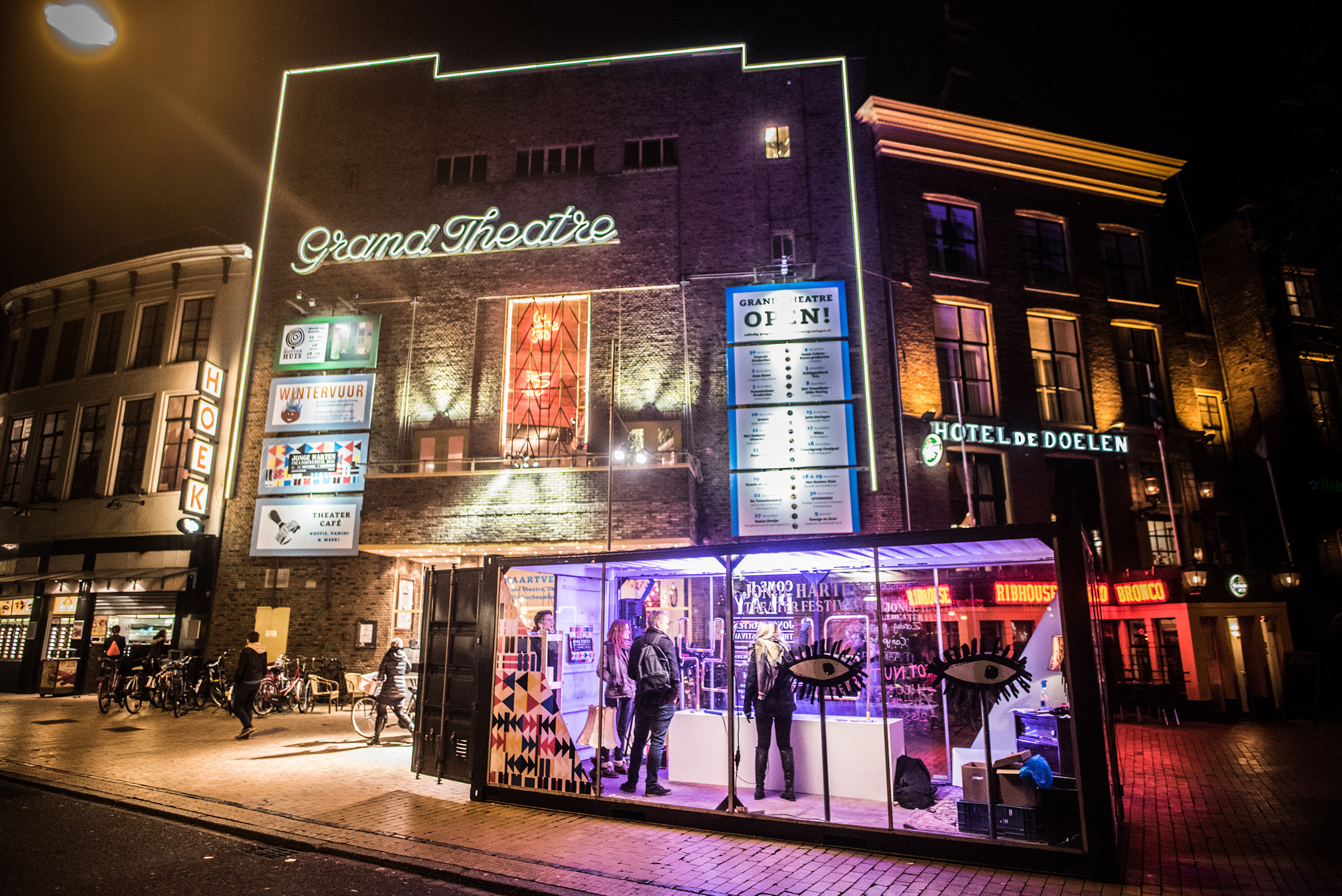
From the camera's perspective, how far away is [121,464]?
2069cm

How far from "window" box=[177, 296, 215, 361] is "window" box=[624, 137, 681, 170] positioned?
41.6ft

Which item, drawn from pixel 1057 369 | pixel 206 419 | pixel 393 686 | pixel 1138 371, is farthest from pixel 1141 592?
pixel 206 419

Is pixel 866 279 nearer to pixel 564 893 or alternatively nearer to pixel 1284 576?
pixel 1284 576

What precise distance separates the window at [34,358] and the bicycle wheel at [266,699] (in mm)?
15159

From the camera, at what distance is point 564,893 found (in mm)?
5621

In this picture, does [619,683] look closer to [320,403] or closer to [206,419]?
[320,403]

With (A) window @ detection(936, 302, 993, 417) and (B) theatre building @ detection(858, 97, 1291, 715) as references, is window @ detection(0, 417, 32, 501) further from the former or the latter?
(A) window @ detection(936, 302, 993, 417)

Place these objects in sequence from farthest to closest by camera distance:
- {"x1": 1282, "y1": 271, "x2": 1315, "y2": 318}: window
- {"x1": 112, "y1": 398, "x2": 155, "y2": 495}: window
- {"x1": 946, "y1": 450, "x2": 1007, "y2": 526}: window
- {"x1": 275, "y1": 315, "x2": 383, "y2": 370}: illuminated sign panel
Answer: {"x1": 1282, "y1": 271, "x2": 1315, "y2": 318}: window → {"x1": 112, "y1": 398, "x2": 155, "y2": 495}: window → {"x1": 275, "y1": 315, "x2": 383, "y2": 370}: illuminated sign panel → {"x1": 946, "y1": 450, "x2": 1007, "y2": 526}: window

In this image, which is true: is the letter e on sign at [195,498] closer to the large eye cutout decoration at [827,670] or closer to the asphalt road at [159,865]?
the asphalt road at [159,865]

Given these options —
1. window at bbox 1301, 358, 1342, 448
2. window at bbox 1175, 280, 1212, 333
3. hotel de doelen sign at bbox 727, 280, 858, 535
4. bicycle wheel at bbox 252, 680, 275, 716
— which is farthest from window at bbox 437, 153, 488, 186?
window at bbox 1301, 358, 1342, 448

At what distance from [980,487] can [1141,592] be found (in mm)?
4504

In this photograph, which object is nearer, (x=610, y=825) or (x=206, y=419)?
(x=610, y=825)

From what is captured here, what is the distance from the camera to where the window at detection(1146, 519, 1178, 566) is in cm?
1908

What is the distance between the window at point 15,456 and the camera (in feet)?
74.2
